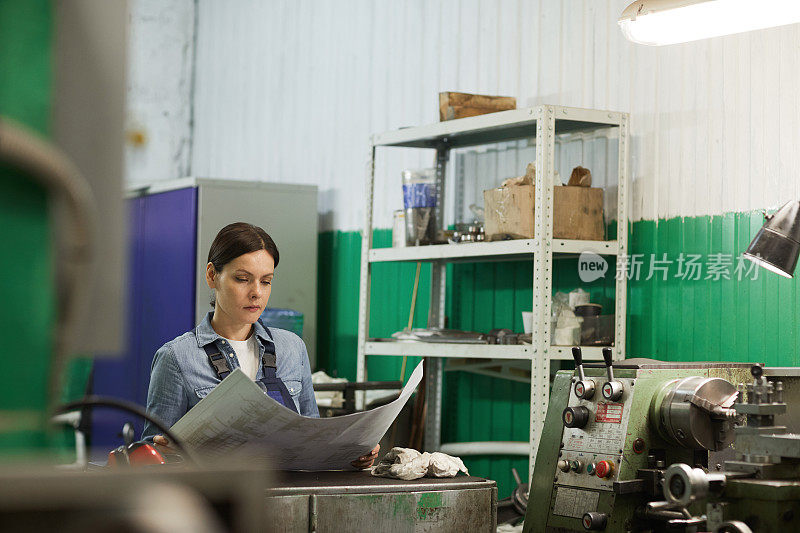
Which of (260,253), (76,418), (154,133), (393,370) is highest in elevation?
(154,133)

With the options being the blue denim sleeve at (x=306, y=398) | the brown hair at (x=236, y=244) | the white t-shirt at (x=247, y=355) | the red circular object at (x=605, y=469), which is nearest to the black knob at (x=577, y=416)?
the red circular object at (x=605, y=469)

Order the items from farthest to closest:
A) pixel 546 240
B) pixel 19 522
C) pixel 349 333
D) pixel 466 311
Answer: pixel 349 333
pixel 466 311
pixel 546 240
pixel 19 522

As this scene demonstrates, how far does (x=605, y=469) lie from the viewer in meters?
2.29

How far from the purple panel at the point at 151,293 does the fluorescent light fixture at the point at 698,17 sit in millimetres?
2872

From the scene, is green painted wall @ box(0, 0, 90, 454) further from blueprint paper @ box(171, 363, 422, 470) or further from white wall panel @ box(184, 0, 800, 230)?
white wall panel @ box(184, 0, 800, 230)

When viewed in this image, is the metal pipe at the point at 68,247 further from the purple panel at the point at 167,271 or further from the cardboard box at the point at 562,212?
the purple panel at the point at 167,271

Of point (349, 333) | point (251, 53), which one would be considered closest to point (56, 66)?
point (349, 333)

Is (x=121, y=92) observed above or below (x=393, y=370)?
above

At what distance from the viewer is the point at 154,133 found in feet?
21.0

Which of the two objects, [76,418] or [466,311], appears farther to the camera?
[76,418]

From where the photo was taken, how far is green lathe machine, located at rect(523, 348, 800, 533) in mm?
1842

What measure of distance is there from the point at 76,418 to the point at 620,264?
345cm

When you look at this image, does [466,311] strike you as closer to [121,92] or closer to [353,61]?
[353,61]

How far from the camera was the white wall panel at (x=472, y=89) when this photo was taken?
3238mm
